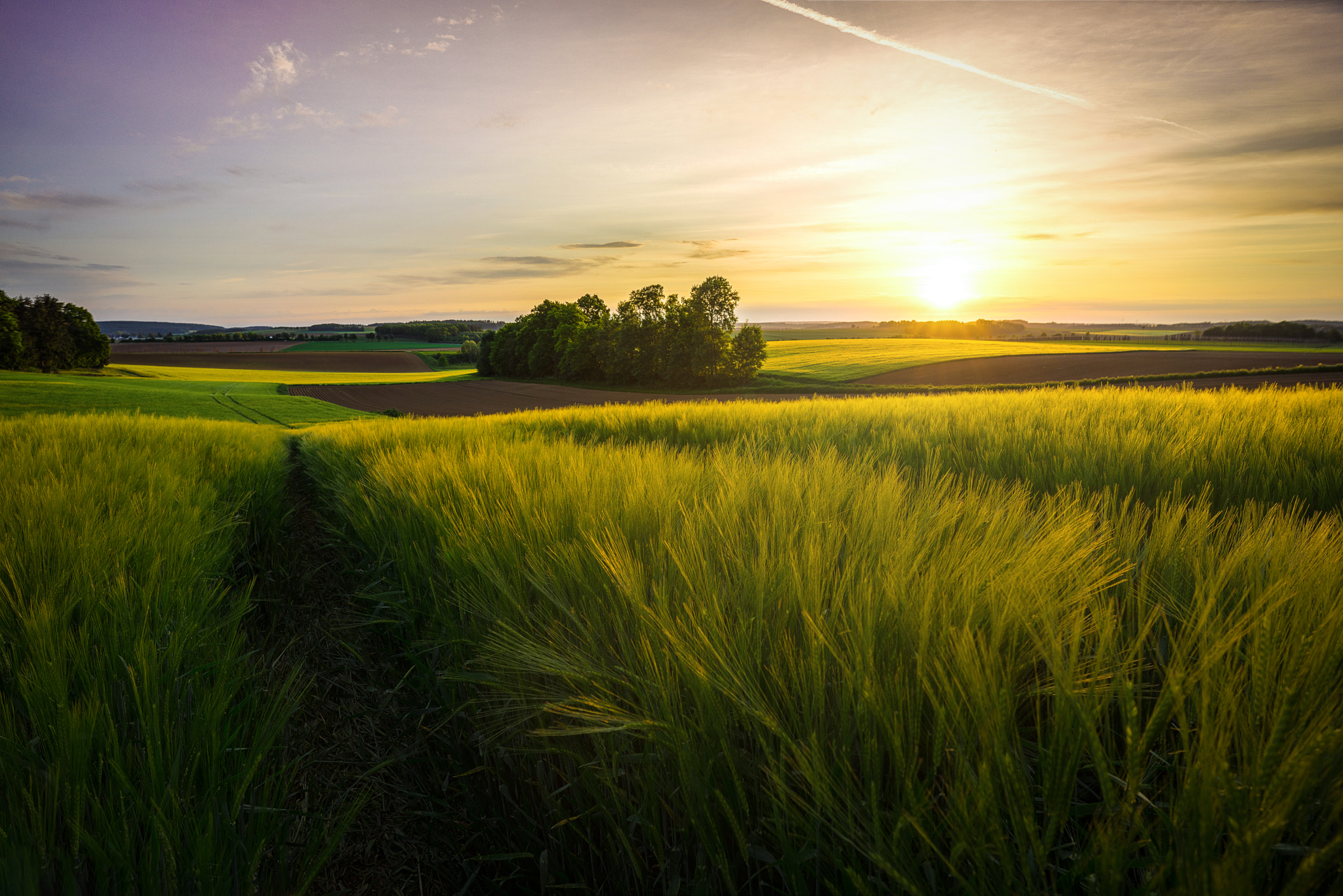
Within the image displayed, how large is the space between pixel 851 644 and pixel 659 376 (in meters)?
47.3

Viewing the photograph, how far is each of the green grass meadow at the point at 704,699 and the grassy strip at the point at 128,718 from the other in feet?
0.03

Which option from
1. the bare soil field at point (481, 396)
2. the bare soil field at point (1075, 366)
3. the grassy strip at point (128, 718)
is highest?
the bare soil field at point (1075, 366)

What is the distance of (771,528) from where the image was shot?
161cm

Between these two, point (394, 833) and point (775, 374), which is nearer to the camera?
point (394, 833)

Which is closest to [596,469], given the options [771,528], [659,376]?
[771,528]

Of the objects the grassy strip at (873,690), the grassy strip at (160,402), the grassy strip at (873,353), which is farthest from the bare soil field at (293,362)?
the grassy strip at (873,690)

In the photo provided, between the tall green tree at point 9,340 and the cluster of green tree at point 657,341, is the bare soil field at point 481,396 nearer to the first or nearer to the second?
the cluster of green tree at point 657,341

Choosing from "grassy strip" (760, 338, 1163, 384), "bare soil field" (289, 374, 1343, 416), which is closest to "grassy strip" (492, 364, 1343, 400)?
"bare soil field" (289, 374, 1343, 416)

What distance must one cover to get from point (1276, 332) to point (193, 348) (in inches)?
5629

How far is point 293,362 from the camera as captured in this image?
72.4 metres

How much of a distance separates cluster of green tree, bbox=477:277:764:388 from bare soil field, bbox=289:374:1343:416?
181 inches

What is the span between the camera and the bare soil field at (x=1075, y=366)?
1292 inches

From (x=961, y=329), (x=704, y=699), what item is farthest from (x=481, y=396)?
(x=961, y=329)

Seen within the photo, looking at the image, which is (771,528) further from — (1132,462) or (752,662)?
(1132,462)
